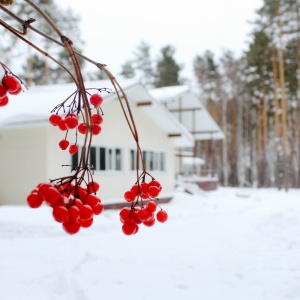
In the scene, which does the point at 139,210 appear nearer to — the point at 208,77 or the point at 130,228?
the point at 130,228

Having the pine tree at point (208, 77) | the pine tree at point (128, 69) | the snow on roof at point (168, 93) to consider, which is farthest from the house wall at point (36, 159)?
the pine tree at point (208, 77)

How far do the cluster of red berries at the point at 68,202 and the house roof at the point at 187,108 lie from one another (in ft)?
39.7

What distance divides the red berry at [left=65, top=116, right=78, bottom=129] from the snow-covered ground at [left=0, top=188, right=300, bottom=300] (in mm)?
2621

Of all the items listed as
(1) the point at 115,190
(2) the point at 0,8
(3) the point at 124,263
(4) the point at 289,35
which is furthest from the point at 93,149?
(4) the point at 289,35

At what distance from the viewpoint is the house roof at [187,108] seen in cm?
1296

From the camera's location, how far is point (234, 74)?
883 inches

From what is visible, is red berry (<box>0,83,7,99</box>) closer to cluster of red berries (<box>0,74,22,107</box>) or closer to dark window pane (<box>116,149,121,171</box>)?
cluster of red berries (<box>0,74,22,107</box>)

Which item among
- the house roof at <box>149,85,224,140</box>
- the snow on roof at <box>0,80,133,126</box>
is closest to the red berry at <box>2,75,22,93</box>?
the snow on roof at <box>0,80,133,126</box>

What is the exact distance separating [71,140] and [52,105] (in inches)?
34.6

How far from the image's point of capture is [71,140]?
25.7 ft

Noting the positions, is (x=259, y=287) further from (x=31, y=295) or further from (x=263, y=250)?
(x=31, y=295)

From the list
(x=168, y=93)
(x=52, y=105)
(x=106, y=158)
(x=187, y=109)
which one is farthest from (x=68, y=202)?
(x=187, y=109)

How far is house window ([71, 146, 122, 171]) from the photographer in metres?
8.66

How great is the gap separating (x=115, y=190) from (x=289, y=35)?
30.8 ft
